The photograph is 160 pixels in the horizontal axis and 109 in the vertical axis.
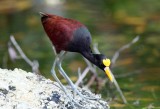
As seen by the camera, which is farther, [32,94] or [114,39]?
[114,39]

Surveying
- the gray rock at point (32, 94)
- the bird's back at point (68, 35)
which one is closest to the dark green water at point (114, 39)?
the gray rock at point (32, 94)

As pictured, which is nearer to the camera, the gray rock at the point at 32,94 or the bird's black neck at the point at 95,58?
the gray rock at the point at 32,94

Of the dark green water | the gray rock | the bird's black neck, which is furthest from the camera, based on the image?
the dark green water

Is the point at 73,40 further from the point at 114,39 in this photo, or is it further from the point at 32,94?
the point at 114,39

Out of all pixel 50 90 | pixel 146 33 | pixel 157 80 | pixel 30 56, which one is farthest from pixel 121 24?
pixel 50 90

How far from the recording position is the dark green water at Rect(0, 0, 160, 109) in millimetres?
6745

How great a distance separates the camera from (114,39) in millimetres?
9391

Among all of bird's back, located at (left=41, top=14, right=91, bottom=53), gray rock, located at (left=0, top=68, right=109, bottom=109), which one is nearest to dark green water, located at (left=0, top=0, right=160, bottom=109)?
gray rock, located at (left=0, top=68, right=109, bottom=109)

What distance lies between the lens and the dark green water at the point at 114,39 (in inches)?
266

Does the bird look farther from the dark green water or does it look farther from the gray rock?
the dark green water

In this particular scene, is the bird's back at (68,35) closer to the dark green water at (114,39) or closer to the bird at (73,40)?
the bird at (73,40)

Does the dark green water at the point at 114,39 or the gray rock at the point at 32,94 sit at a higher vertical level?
the dark green water at the point at 114,39

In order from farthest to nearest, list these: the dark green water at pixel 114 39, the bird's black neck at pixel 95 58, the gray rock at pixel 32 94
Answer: the dark green water at pixel 114 39, the bird's black neck at pixel 95 58, the gray rock at pixel 32 94

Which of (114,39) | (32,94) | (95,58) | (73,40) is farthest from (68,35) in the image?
(114,39)
